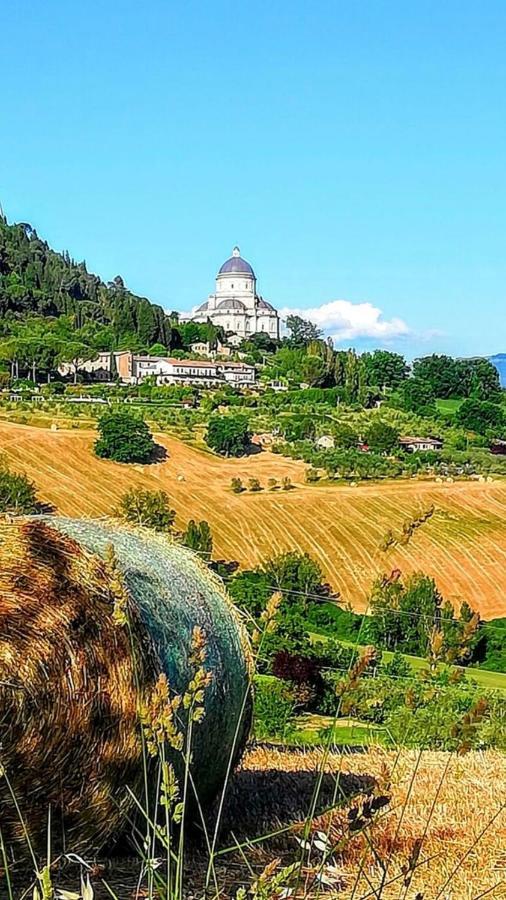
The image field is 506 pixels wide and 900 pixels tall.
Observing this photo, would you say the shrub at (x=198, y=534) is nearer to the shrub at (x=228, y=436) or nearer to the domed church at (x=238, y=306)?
the shrub at (x=228, y=436)

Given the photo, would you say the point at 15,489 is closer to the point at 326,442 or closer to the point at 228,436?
the point at 228,436

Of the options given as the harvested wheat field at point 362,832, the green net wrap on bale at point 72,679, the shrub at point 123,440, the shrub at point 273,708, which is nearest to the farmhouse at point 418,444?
the shrub at point 123,440

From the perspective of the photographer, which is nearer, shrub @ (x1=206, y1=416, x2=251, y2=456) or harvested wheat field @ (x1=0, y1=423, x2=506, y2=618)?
harvested wheat field @ (x1=0, y1=423, x2=506, y2=618)

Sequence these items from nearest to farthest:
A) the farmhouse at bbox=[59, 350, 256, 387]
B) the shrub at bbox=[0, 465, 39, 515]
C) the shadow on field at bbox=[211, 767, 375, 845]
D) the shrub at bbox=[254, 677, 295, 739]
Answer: the shadow on field at bbox=[211, 767, 375, 845] → the shrub at bbox=[254, 677, 295, 739] → the shrub at bbox=[0, 465, 39, 515] → the farmhouse at bbox=[59, 350, 256, 387]

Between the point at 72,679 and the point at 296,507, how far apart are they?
58422mm

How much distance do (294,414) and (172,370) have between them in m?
20.7

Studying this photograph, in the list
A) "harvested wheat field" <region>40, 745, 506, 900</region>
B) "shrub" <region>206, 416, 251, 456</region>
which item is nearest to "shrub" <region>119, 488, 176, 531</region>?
"shrub" <region>206, 416, 251, 456</region>

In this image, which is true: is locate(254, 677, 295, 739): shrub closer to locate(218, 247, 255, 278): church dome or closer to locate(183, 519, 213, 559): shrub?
locate(183, 519, 213, 559): shrub

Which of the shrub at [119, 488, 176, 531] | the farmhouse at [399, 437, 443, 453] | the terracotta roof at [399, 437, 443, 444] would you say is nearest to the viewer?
the shrub at [119, 488, 176, 531]

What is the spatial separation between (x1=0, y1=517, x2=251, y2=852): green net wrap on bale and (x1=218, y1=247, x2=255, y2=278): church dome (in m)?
163

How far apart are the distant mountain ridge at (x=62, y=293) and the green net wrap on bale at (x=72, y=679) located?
381ft

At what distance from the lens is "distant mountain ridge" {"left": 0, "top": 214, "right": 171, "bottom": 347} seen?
125 metres

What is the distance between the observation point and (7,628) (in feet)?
13.4

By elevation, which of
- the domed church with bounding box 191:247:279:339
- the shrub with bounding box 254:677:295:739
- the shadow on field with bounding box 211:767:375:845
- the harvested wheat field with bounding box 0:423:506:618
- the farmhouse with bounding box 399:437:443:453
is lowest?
the harvested wheat field with bounding box 0:423:506:618
